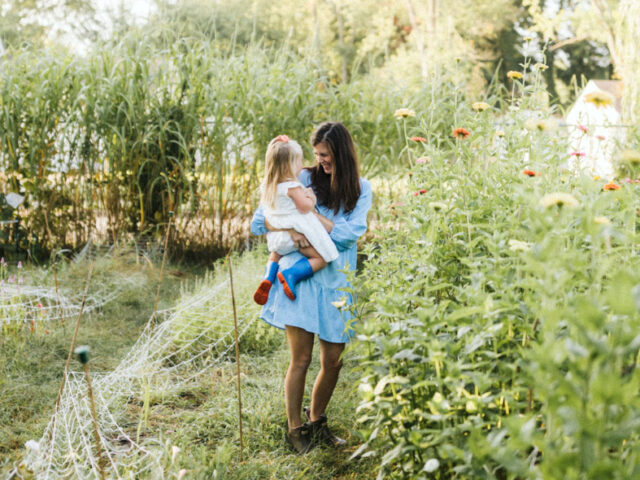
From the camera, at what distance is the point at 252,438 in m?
2.49

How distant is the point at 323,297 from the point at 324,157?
62 cm

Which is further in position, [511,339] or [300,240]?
[300,240]

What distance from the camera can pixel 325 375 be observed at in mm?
2391

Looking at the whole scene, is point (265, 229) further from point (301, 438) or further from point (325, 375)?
point (301, 438)

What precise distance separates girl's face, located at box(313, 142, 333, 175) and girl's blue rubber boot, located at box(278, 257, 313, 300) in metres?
0.44

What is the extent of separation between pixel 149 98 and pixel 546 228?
4.49 meters

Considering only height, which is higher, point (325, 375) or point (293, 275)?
point (293, 275)

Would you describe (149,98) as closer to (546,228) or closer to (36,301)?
(36,301)

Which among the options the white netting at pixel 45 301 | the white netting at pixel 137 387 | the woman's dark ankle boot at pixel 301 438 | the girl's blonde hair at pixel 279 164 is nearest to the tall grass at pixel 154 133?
the white netting at pixel 45 301

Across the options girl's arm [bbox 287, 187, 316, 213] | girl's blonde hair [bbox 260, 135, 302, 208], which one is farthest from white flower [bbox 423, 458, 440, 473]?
girl's blonde hair [bbox 260, 135, 302, 208]

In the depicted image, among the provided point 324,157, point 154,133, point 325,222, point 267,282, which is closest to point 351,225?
point 325,222

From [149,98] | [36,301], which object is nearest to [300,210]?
[36,301]

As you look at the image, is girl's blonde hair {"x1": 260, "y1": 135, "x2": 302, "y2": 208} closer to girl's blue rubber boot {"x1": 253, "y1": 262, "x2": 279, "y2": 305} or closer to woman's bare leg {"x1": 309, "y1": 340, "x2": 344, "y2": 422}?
girl's blue rubber boot {"x1": 253, "y1": 262, "x2": 279, "y2": 305}

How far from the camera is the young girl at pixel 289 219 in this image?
7.65 feet
